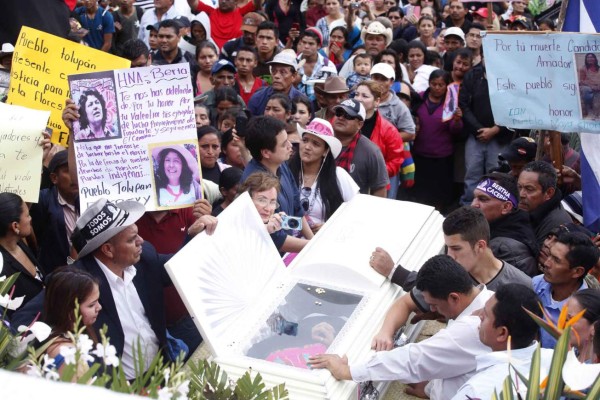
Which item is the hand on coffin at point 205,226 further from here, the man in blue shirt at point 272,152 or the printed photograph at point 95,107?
the man in blue shirt at point 272,152

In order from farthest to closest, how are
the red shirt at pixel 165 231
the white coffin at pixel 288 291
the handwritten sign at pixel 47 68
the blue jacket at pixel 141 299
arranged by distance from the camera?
the handwritten sign at pixel 47 68
the red shirt at pixel 165 231
the blue jacket at pixel 141 299
the white coffin at pixel 288 291

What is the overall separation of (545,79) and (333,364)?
3.19m

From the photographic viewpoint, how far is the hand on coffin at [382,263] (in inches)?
179

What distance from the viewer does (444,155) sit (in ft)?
30.7

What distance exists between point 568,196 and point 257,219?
286cm

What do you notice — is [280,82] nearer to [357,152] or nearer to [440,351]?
[357,152]

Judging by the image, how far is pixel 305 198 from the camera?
610 cm

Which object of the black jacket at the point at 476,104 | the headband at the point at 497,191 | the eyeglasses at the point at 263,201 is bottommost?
the black jacket at the point at 476,104

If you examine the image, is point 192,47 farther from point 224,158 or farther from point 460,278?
point 460,278

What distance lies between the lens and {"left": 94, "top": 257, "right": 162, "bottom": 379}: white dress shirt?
13.7 feet

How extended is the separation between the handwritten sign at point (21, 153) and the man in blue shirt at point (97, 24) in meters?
5.63

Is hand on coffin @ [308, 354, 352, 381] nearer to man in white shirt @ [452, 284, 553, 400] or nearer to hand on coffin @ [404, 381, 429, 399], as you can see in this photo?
man in white shirt @ [452, 284, 553, 400]

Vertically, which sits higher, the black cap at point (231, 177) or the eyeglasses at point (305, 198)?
the black cap at point (231, 177)

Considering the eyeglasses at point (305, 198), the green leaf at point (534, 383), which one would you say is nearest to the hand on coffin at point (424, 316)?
the eyeglasses at point (305, 198)
